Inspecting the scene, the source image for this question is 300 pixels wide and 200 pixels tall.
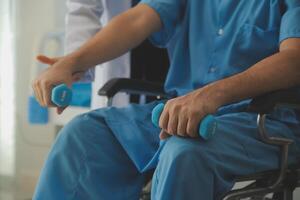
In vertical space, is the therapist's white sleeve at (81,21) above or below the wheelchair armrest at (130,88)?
above

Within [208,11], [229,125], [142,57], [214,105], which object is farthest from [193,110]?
[142,57]

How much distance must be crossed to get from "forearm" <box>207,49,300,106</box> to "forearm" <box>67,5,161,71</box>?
1.23 feet

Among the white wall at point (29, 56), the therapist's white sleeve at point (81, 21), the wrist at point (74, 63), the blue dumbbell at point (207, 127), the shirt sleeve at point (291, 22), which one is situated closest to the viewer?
the blue dumbbell at point (207, 127)

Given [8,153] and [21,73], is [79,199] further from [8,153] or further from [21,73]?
[21,73]

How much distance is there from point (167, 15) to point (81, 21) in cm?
48

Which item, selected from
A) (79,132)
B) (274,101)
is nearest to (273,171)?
(274,101)

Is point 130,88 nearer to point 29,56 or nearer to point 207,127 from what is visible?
point 207,127

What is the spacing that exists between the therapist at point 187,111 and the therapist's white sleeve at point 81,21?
1.29ft

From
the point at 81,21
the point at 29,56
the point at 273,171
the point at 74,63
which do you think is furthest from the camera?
the point at 29,56

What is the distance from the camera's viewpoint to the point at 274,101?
80 centimetres

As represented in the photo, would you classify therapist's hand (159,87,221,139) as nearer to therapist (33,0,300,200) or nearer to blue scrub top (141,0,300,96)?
therapist (33,0,300,200)

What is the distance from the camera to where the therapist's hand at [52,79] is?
0.94 meters

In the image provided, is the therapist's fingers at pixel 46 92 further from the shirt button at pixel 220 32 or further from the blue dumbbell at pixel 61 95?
the shirt button at pixel 220 32

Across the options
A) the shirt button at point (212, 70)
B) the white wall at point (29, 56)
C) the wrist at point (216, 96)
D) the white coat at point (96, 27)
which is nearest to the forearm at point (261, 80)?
the wrist at point (216, 96)
